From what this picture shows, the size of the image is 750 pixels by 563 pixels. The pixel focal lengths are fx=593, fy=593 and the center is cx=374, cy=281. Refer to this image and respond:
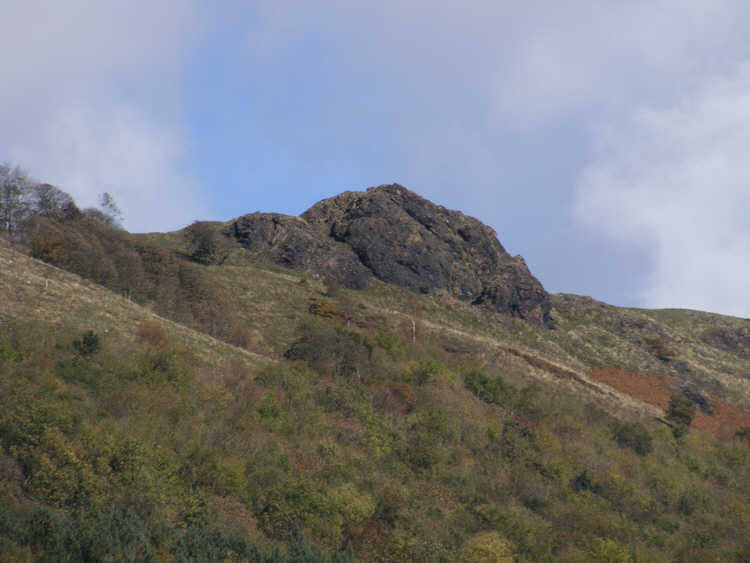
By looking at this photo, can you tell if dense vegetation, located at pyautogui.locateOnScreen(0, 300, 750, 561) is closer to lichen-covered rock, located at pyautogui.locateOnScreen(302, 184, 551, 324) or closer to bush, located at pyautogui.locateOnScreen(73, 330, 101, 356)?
bush, located at pyautogui.locateOnScreen(73, 330, 101, 356)

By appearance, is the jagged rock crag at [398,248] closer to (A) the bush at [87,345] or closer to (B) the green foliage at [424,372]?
(B) the green foliage at [424,372]

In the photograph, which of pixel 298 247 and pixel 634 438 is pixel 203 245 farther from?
pixel 634 438

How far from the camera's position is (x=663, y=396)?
66.4 m

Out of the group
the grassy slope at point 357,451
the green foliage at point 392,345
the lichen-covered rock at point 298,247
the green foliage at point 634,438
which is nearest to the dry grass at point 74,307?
the grassy slope at point 357,451

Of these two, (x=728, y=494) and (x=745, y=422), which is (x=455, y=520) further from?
(x=745, y=422)

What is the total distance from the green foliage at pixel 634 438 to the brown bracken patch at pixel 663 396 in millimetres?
15844

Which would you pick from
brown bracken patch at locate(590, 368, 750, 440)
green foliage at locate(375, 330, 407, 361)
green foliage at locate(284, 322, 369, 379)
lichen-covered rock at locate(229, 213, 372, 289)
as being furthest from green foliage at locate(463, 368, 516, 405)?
lichen-covered rock at locate(229, 213, 372, 289)

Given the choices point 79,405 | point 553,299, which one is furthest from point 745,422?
point 79,405

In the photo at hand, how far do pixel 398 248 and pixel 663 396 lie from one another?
36.2 meters

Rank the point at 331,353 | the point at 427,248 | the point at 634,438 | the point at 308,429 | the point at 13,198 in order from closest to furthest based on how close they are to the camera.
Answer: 1. the point at 308,429
2. the point at 331,353
3. the point at 634,438
4. the point at 13,198
5. the point at 427,248

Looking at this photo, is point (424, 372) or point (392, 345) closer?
point (424, 372)

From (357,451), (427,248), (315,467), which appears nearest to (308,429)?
(357,451)

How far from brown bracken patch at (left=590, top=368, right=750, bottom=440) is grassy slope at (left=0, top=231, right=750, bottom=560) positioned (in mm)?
8278

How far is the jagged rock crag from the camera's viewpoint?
247 feet
